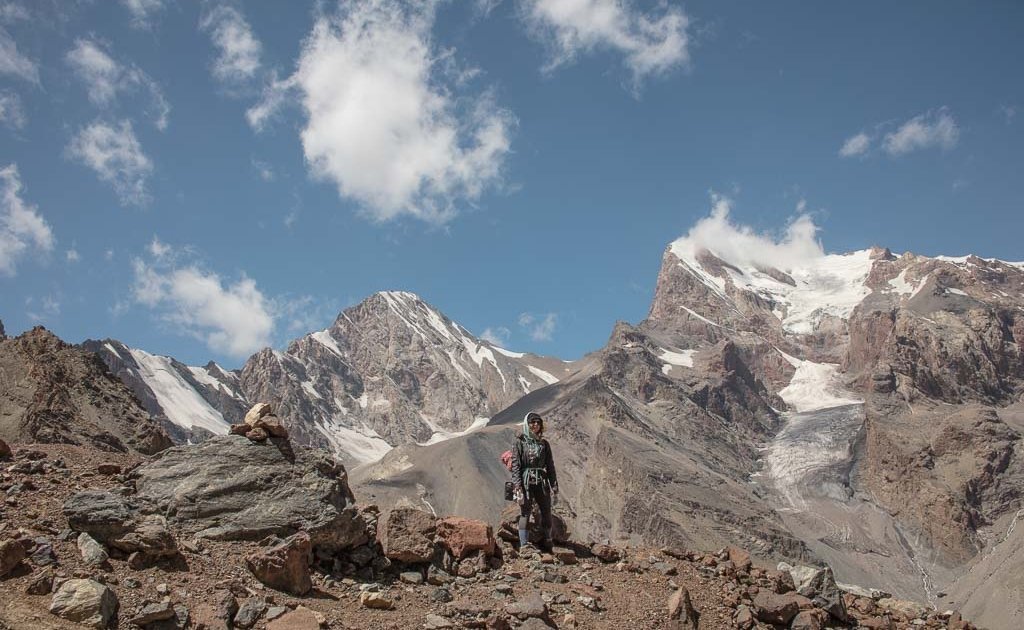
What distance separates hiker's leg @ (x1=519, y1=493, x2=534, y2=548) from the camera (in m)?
14.1

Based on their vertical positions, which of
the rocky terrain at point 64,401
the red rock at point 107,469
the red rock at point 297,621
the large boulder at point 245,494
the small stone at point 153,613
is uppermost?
the rocky terrain at point 64,401

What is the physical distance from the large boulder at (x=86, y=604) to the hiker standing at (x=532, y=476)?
24.1 feet

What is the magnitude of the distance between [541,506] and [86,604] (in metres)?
8.17

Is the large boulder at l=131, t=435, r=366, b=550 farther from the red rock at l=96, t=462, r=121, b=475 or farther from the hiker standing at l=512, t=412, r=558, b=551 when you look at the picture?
the hiker standing at l=512, t=412, r=558, b=551

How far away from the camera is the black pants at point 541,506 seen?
14234 millimetres

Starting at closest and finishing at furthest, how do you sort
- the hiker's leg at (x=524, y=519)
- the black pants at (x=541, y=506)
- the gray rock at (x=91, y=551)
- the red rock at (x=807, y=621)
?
1. the gray rock at (x=91, y=551)
2. the red rock at (x=807, y=621)
3. the hiker's leg at (x=524, y=519)
4. the black pants at (x=541, y=506)

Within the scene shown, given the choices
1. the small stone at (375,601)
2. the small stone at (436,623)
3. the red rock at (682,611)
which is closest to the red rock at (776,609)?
the red rock at (682,611)

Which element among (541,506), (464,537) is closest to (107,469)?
(464,537)

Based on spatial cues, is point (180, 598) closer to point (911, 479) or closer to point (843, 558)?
point (843, 558)

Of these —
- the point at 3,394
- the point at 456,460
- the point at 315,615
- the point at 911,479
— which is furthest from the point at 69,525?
the point at 911,479

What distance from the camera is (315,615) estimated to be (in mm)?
9875

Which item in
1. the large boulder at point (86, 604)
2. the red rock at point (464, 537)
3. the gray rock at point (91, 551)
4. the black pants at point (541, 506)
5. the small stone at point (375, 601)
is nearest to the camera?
the large boulder at point (86, 604)

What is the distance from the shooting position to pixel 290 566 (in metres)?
10.6

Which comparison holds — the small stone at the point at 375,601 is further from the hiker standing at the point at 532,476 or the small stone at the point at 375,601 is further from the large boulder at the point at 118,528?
the hiker standing at the point at 532,476
